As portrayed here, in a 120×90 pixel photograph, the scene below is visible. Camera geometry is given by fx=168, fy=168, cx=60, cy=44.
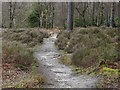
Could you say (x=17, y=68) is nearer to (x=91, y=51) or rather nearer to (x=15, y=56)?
(x=15, y=56)

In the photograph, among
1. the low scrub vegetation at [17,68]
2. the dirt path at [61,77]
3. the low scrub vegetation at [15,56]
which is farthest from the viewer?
the low scrub vegetation at [15,56]

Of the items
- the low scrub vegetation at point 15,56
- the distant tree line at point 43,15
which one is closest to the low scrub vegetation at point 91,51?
the low scrub vegetation at point 15,56

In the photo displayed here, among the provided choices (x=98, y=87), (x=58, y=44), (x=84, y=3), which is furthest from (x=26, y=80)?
(x=84, y=3)

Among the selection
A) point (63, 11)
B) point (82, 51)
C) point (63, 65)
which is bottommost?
point (63, 65)

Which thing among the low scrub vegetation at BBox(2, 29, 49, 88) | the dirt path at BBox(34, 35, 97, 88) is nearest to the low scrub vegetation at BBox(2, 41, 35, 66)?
the low scrub vegetation at BBox(2, 29, 49, 88)

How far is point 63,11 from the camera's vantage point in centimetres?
3881

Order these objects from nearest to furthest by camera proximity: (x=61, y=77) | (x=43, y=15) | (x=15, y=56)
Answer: (x=61, y=77) → (x=15, y=56) → (x=43, y=15)

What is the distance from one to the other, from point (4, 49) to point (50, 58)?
10.7ft

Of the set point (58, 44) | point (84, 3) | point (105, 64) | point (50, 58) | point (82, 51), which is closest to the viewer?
point (105, 64)

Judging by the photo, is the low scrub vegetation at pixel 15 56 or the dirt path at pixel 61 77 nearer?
the dirt path at pixel 61 77

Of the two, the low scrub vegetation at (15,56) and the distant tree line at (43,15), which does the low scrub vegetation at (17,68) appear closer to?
the low scrub vegetation at (15,56)

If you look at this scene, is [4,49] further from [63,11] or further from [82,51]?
[63,11]

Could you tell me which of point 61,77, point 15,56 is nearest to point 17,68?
point 15,56

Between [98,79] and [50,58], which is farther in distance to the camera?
[50,58]
